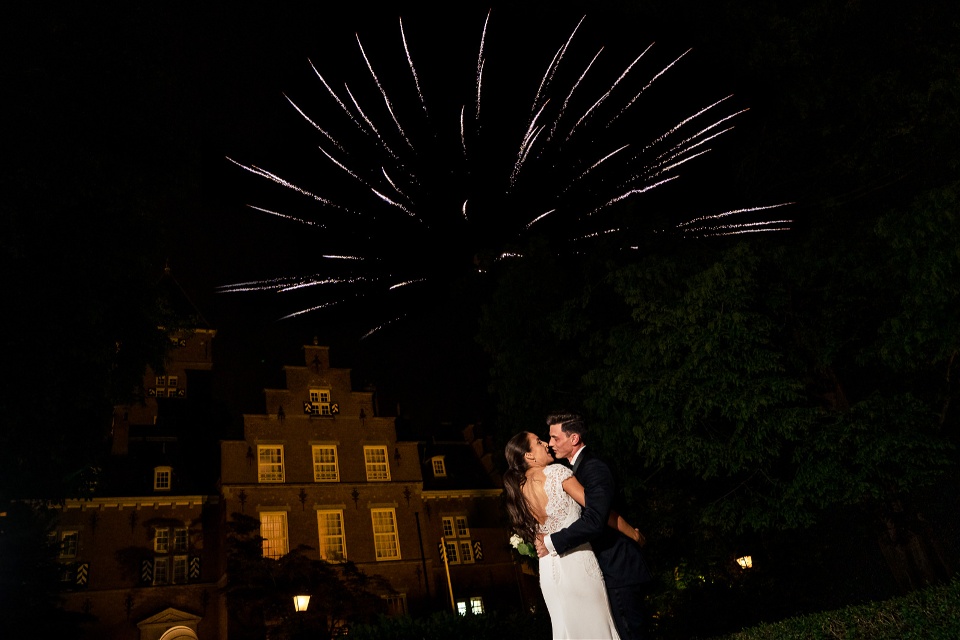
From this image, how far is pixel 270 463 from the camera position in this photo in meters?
28.9

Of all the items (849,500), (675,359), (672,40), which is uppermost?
(672,40)

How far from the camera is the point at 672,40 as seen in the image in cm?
1465

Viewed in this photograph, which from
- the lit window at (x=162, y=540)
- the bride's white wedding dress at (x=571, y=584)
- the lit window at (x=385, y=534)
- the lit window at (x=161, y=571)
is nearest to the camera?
the bride's white wedding dress at (x=571, y=584)

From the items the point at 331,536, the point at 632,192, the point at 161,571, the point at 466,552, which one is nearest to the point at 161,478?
the point at 161,571

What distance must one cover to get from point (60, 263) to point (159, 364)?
127 inches

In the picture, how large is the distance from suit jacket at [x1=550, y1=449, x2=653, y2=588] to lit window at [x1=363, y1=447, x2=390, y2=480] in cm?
2689

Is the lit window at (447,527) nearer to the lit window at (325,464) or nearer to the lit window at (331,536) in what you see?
the lit window at (331,536)

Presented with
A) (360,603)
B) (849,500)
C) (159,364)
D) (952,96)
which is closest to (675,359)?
(849,500)

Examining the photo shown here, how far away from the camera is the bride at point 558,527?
15.2ft

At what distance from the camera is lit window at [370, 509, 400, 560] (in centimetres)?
2891

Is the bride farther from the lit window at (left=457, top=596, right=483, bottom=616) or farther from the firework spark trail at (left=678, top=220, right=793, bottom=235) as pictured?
the lit window at (left=457, top=596, right=483, bottom=616)

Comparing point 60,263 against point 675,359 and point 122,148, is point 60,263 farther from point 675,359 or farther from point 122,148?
point 675,359

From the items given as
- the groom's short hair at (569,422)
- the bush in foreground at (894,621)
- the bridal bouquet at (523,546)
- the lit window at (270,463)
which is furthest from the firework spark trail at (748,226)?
the lit window at (270,463)

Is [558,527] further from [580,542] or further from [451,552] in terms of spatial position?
[451,552]
